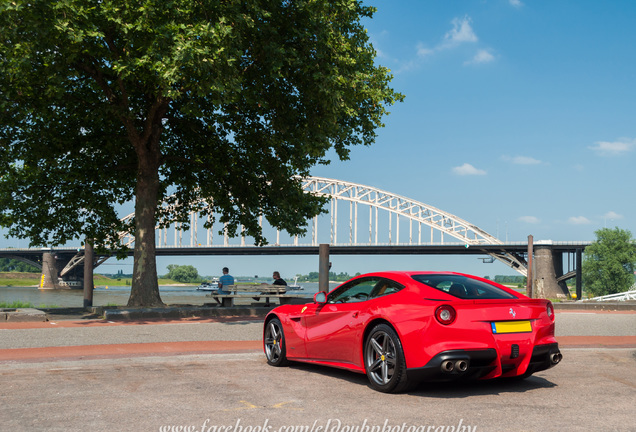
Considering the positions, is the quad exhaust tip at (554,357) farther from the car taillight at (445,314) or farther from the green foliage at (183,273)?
the green foliage at (183,273)

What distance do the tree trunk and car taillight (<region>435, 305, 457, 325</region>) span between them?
1190cm

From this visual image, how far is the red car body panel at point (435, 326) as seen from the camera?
5.59 m

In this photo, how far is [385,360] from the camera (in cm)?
596

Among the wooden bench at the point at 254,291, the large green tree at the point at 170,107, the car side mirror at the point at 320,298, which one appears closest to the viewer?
the car side mirror at the point at 320,298

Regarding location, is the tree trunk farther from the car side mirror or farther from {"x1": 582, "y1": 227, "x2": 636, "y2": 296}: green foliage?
{"x1": 582, "y1": 227, "x2": 636, "y2": 296}: green foliage

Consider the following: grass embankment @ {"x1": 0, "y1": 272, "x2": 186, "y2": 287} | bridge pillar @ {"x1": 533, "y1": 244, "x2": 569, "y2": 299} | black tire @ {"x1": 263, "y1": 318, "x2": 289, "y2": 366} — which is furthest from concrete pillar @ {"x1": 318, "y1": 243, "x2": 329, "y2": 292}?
grass embankment @ {"x1": 0, "y1": 272, "x2": 186, "y2": 287}

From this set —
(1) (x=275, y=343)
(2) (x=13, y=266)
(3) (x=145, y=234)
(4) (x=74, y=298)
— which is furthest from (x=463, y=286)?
(2) (x=13, y=266)

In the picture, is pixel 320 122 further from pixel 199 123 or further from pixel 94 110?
pixel 94 110

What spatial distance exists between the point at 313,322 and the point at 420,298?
67.5 inches

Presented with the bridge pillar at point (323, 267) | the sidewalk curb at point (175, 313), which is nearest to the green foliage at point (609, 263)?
the bridge pillar at point (323, 267)

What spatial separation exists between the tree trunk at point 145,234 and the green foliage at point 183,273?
484ft

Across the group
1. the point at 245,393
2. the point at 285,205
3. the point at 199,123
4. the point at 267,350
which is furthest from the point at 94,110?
the point at 245,393

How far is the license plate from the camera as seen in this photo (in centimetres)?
575

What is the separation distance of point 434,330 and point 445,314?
0.19 m
